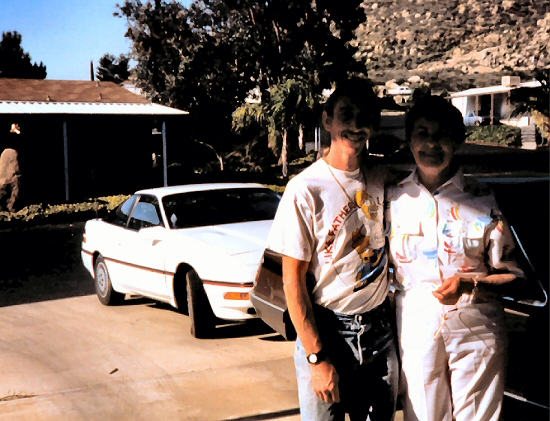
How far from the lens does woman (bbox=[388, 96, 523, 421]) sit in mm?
2494

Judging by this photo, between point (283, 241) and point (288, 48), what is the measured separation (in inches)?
1023

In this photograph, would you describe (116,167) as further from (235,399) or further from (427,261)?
(427,261)

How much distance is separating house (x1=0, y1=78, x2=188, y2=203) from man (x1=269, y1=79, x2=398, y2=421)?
17.9 m

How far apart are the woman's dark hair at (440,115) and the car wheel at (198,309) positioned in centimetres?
377

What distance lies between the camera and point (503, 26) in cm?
10600

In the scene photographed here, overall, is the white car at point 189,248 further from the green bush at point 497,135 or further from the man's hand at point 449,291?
the green bush at point 497,135

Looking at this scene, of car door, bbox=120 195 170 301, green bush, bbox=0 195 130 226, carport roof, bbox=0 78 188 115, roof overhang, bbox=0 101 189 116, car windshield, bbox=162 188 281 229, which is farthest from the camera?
carport roof, bbox=0 78 188 115

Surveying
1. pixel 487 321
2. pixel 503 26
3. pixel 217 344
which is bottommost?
pixel 217 344

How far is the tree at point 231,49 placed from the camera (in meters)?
27.5

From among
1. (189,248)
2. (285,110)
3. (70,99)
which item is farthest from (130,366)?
(285,110)

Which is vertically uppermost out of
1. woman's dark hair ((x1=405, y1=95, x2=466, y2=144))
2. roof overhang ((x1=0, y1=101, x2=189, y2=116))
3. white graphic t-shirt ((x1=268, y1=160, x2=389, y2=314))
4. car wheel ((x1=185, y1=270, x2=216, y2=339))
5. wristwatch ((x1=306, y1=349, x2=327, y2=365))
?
roof overhang ((x1=0, y1=101, x2=189, y2=116))

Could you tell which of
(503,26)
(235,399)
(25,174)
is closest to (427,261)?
(235,399)

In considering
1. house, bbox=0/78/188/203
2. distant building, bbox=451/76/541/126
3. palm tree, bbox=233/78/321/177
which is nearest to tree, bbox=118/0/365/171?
palm tree, bbox=233/78/321/177

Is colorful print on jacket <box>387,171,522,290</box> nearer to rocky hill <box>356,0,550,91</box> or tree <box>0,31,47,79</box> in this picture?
tree <box>0,31,47,79</box>
